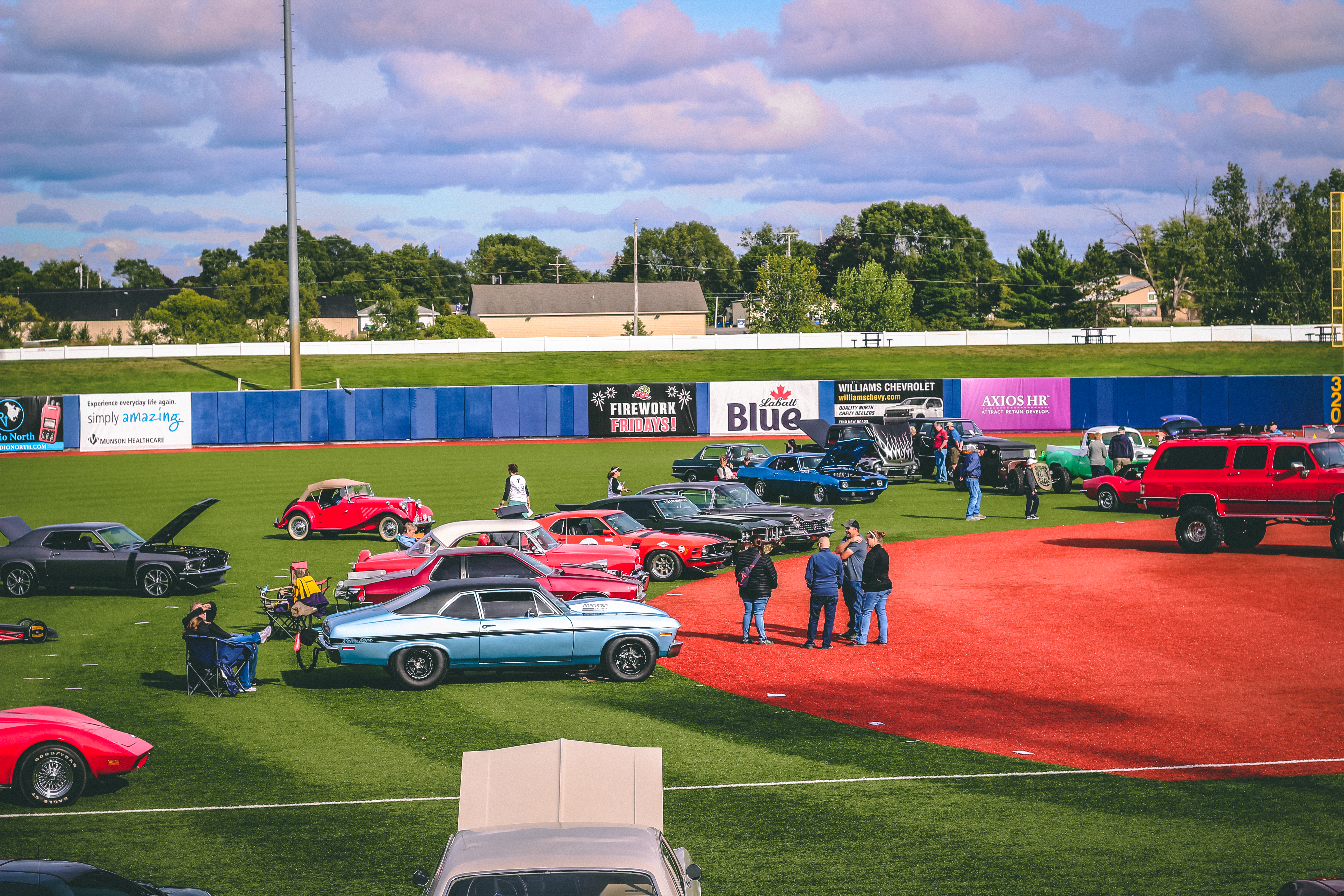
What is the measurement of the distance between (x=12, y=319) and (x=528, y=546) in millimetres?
102050

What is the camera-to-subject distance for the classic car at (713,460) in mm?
35312

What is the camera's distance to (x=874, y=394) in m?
56.0

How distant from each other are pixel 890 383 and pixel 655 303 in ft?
236

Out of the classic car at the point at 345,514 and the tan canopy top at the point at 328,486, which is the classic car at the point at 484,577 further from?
the tan canopy top at the point at 328,486

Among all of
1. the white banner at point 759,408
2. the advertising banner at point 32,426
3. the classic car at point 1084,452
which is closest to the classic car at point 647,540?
the classic car at point 1084,452

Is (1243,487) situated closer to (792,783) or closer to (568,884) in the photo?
(792,783)

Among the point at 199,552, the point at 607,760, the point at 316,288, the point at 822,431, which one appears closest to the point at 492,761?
the point at 607,760

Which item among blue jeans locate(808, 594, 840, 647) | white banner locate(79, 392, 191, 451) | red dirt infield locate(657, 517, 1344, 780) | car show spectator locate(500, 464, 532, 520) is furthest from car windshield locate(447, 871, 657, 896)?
white banner locate(79, 392, 191, 451)

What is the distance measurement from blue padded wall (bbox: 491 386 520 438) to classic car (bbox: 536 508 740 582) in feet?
124

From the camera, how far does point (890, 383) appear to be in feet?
183

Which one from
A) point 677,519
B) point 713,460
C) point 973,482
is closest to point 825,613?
point 677,519

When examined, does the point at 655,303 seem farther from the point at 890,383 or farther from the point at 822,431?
the point at 822,431

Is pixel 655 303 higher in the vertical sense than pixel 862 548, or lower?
higher

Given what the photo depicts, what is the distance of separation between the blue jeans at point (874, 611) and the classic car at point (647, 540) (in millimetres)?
5535
